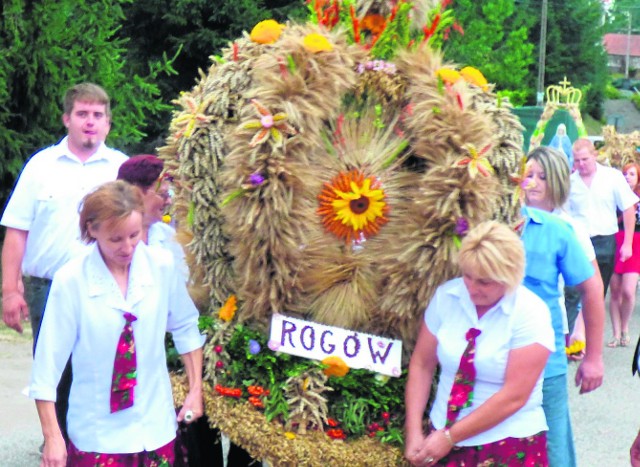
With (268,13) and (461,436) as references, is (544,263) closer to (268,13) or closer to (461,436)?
(461,436)

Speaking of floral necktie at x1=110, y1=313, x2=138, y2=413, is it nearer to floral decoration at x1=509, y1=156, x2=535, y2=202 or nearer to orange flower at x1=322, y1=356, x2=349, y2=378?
orange flower at x1=322, y1=356, x2=349, y2=378

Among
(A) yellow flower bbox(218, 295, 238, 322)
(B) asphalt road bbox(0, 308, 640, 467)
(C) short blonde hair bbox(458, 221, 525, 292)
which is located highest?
(C) short blonde hair bbox(458, 221, 525, 292)

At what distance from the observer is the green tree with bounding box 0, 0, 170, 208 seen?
9492 mm

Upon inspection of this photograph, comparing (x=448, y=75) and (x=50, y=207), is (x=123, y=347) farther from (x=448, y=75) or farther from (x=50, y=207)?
(x=50, y=207)

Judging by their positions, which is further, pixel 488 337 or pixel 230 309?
pixel 230 309

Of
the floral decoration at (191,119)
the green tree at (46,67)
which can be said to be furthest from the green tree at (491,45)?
the floral decoration at (191,119)

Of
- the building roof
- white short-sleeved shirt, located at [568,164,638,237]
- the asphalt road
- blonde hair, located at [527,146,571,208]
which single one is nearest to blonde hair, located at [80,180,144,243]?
blonde hair, located at [527,146,571,208]

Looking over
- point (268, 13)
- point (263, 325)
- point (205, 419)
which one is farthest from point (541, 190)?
point (268, 13)

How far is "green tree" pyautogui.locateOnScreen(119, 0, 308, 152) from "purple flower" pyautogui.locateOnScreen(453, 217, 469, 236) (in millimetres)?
9559

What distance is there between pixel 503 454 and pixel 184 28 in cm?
1080

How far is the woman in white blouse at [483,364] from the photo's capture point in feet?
11.0

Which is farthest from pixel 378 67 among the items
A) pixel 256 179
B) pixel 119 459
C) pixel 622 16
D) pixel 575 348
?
pixel 622 16

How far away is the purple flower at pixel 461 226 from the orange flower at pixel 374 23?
81 centimetres

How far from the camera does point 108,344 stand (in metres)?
3.23
